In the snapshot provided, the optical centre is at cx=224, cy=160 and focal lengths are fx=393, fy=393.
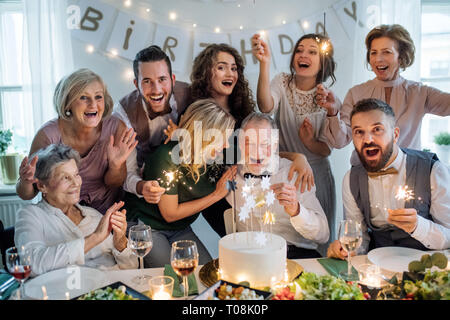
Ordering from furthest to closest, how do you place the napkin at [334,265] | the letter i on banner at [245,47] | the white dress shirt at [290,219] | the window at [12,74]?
the window at [12,74]
the letter i on banner at [245,47]
the white dress shirt at [290,219]
the napkin at [334,265]

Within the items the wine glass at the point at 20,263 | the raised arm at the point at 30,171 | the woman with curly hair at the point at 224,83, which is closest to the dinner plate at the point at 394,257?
the woman with curly hair at the point at 224,83

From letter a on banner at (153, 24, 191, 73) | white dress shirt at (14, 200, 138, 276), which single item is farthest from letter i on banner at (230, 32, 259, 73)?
white dress shirt at (14, 200, 138, 276)

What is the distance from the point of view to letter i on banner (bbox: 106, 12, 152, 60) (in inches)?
92.3

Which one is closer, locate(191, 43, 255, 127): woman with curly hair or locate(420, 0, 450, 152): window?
locate(191, 43, 255, 127): woman with curly hair

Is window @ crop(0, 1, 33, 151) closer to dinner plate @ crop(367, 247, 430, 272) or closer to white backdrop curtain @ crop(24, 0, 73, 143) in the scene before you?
white backdrop curtain @ crop(24, 0, 73, 143)

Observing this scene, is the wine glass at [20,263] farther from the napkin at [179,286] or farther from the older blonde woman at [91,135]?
the older blonde woman at [91,135]

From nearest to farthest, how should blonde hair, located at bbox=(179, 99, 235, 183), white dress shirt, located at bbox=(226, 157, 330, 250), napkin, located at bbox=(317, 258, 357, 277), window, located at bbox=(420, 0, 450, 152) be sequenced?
napkin, located at bbox=(317, 258, 357, 277)
white dress shirt, located at bbox=(226, 157, 330, 250)
blonde hair, located at bbox=(179, 99, 235, 183)
window, located at bbox=(420, 0, 450, 152)

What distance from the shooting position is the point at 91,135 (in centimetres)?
223

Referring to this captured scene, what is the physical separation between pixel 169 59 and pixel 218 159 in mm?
661

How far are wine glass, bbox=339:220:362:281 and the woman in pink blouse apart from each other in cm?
101

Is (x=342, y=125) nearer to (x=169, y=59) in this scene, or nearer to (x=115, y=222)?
(x=169, y=59)

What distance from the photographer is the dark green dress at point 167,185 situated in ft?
7.39

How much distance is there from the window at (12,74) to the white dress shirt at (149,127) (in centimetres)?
96

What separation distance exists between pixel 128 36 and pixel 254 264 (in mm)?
1617
